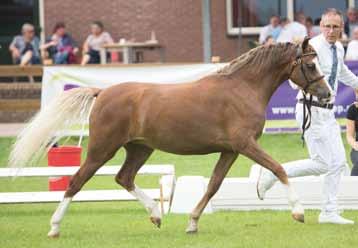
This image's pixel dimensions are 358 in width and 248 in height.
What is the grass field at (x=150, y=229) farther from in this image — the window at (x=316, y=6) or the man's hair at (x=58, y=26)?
the window at (x=316, y=6)

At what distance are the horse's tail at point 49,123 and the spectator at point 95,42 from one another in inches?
485

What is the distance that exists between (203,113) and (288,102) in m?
8.40

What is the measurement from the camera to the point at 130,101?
406 inches

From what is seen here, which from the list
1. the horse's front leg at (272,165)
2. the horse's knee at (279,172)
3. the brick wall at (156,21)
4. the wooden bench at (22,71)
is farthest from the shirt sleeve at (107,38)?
the horse's knee at (279,172)

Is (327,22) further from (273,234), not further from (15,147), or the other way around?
(15,147)

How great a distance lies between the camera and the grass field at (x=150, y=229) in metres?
9.72

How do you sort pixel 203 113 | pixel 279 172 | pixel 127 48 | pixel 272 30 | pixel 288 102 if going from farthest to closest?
pixel 272 30 < pixel 127 48 < pixel 288 102 < pixel 203 113 < pixel 279 172

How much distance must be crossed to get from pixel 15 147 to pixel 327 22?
3.23m

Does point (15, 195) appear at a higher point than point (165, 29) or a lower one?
lower

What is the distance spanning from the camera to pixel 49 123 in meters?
10.6

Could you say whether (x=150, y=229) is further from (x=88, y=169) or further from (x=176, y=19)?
(x=176, y=19)

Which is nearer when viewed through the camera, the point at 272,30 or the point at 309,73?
the point at 309,73

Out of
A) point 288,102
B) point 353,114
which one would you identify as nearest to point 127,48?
point 288,102

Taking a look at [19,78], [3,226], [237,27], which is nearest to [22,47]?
[19,78]
